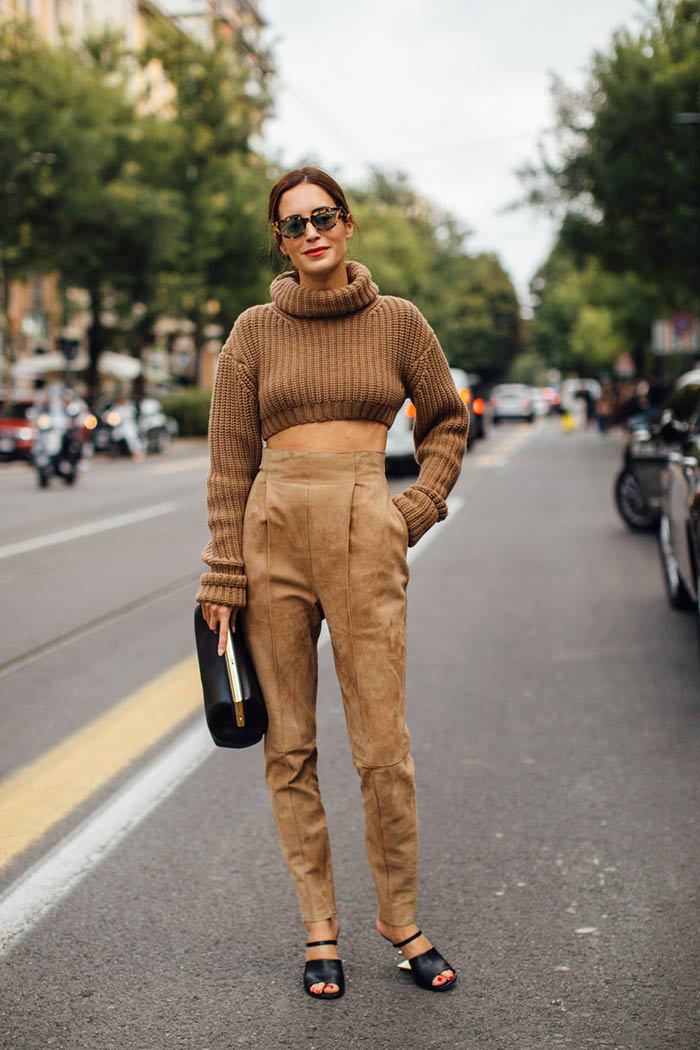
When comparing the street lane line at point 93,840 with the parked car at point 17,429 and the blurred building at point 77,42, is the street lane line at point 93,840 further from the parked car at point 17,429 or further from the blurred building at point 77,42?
the blurred building at point 77,42

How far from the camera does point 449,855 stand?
168 inches

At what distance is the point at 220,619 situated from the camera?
328 centimetres

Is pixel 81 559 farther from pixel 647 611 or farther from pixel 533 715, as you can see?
pixel 533 715

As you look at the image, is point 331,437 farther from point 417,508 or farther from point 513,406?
point 513,406

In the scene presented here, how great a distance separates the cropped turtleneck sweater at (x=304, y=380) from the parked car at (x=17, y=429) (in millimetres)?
26590

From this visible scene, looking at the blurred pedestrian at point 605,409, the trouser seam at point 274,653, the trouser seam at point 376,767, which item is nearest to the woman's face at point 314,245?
the trouser seam at point 274,653

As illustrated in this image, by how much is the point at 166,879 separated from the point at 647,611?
18.3ft

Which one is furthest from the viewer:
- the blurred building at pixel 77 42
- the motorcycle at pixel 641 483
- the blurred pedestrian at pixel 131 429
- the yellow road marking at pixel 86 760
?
the blurred building at pixel 77 42

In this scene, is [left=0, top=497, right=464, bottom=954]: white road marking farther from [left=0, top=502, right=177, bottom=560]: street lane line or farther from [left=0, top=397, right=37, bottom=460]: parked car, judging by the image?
[left=0, top=397, right=37, bottom=460]: parked car

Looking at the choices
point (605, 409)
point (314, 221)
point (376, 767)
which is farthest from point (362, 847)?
point (605, 409)

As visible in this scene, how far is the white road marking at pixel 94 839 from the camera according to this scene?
3.80m

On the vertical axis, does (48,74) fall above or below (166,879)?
above

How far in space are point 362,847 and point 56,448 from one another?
18.7 meters

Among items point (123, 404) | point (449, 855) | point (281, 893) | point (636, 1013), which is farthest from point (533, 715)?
point (123, 404)
